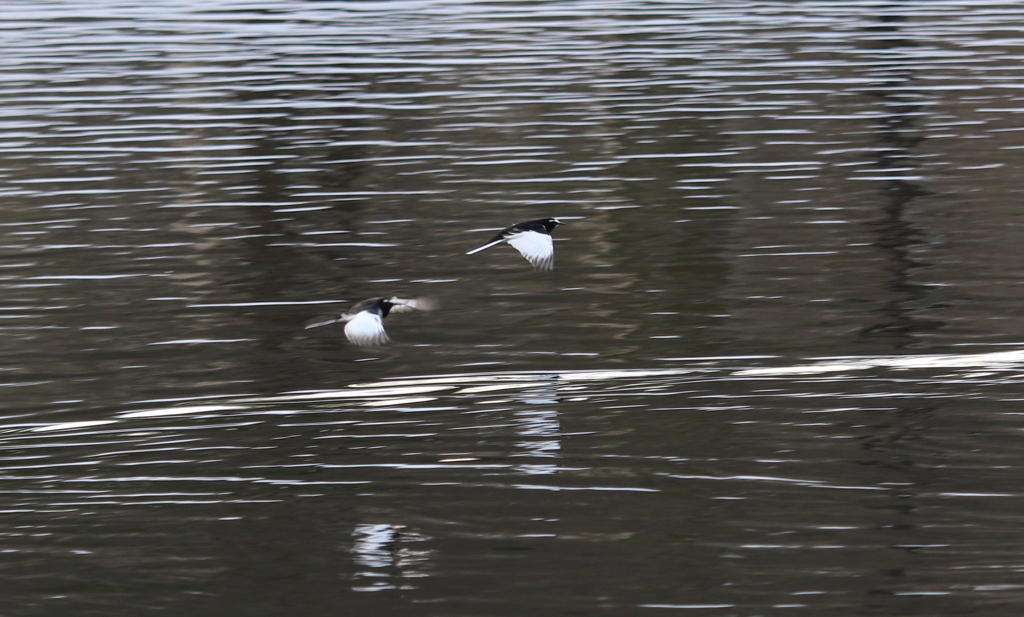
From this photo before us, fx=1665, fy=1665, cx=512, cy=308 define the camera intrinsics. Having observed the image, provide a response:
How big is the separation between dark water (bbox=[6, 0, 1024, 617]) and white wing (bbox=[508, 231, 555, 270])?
0.76 metres

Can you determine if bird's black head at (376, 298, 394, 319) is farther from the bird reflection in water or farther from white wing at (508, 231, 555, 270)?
the bird reflection in water

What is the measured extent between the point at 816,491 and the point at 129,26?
37928 millimetres

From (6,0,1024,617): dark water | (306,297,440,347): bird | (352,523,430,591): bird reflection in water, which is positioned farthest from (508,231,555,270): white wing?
(352,523,430,591): bird reflection in water

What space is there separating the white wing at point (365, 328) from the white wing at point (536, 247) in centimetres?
185

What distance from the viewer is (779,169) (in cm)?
2139

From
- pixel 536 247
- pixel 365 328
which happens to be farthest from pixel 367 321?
pixel 536 247

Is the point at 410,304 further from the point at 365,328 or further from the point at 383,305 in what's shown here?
the point at 365,328

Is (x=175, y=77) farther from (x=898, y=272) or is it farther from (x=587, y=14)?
(x=898, y=272)

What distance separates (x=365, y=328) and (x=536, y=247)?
211cm

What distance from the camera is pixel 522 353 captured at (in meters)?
13.3

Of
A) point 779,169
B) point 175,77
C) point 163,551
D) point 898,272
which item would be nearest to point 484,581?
point 163,551

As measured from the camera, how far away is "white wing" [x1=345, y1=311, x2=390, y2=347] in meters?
11.5

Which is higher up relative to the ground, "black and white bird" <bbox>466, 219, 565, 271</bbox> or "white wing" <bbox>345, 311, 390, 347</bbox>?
"black and white bird" <bbox>466, 219, 565, 271</bbox>

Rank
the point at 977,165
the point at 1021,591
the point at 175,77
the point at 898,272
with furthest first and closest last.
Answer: the point at 175,77
the point at 977,165
the point at 898,272
the point at 1021,591
